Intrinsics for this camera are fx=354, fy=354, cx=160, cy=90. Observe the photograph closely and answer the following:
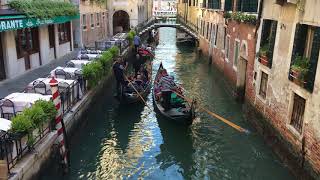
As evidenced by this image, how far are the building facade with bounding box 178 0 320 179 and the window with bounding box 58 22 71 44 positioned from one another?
Result: 833cm

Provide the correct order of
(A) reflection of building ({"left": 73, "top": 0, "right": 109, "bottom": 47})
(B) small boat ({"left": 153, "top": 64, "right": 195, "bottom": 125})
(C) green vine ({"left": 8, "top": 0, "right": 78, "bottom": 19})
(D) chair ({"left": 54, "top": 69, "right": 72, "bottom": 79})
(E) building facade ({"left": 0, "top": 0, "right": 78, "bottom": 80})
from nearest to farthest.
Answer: (B) small boat ({"left": 153, "top": 64, "right": 195, "bottom": 125})
(D) chair ({"left": 54, "top": 69, "right": 72, "bottom": 79})
(E) building facade ({"left": 0, "top": 0, "right": 78, "bottom": 80})
(C) green vine ({"left": 8, "top": 0, "right": 78, "bottom": 19})
(A) reflection of building ({"left": 73, "top": 0, "right": 109, "bottom": 47})

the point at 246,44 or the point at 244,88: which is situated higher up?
the point at 246,44

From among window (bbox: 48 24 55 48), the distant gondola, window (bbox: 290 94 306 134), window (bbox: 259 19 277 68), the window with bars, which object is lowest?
the distant gondola

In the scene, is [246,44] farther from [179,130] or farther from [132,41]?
[132,41]

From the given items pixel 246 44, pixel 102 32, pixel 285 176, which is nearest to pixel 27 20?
pixel 246 44

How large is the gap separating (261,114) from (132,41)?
554 inches

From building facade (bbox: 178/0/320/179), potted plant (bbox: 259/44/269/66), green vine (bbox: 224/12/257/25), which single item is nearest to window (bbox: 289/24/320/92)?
building facade (bbox: 178/0/320/179)

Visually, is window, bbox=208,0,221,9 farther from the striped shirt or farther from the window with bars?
the striped shirt

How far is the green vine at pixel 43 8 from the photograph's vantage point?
11438 millimetres

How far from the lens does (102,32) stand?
25812 mm

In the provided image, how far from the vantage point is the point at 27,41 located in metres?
13.0

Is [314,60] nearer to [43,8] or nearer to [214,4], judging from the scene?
[43,8]

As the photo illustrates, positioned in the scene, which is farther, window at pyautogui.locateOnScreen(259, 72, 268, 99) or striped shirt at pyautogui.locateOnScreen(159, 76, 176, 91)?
striped shirt at pyautogui.locateOnScreen(159, 76, 176, 91)

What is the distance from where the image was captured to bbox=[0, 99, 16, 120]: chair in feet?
23.2
